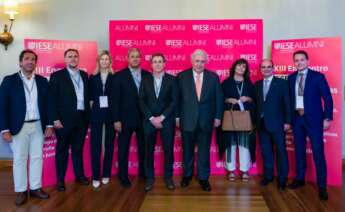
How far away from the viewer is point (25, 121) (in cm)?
351

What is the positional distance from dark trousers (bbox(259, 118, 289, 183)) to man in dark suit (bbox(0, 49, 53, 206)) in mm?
2554

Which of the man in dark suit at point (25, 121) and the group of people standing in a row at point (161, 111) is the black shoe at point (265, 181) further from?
the man in dark suit at point (25, 121)

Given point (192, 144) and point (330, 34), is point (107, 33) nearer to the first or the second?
point (192, 144)

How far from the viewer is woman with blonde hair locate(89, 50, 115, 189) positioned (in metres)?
3.96

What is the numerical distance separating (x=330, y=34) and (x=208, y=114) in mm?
2422

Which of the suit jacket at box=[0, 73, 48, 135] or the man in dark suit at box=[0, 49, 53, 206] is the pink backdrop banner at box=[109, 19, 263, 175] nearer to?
the man in dark suit at box=[0, 49, 53, 206]

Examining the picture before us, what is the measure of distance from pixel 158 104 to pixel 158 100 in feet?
0.15

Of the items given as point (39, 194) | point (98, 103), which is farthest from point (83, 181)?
point (98, 103)

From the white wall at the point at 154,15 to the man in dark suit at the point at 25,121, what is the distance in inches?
61.9

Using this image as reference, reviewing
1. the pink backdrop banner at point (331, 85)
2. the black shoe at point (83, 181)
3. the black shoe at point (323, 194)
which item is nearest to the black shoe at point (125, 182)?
the black shoe at point (83, 181)

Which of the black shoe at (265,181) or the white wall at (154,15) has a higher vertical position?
the white wall at (154,15)

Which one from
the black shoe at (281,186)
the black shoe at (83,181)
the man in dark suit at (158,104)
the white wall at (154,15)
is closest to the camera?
the man in dark suit at (158,104)

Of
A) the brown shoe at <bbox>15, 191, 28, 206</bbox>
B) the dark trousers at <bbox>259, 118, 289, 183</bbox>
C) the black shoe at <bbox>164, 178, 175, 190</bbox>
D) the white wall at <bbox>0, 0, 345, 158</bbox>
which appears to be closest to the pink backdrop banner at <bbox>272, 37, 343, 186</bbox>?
the dark trousers at <bbox>259, 118, 289, 183</bbox>

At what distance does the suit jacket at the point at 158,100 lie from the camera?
12.4 feet
